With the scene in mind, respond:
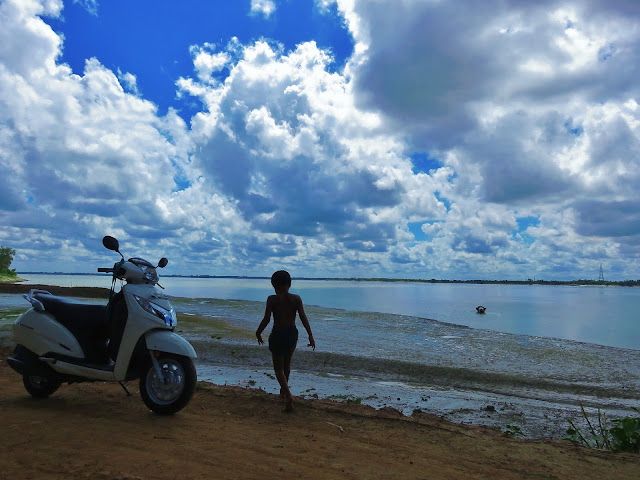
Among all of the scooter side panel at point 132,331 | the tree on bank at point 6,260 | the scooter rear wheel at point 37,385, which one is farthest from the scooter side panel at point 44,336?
the tree on bank at point 6,260

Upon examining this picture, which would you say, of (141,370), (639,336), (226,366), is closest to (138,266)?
(141,370)

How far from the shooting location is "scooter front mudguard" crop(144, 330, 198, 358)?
521 cm

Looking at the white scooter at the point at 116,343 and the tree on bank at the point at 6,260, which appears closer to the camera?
the white scooter at the point at 116,343

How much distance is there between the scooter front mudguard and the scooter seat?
856 millimetres

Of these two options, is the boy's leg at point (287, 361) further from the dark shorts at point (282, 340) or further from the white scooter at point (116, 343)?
the white scooter at point (116, 343)

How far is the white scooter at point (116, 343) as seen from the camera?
5309 millimetres

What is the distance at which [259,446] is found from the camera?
4.41 m

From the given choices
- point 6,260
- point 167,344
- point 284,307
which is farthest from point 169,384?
point 6,260

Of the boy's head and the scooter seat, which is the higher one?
the boy's head

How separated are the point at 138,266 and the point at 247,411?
2335 millimetres

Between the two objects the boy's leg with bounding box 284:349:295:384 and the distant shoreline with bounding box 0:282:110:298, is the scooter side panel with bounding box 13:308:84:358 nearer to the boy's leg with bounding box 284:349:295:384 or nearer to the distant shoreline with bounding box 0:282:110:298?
the boy's leg with bounding box 284:349:295:384

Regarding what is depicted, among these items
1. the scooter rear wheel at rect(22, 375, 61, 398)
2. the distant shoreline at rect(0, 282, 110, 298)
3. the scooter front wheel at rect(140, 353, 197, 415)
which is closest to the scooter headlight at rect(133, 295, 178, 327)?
the scooter front wheel at rect(140, 353, 197, 415)

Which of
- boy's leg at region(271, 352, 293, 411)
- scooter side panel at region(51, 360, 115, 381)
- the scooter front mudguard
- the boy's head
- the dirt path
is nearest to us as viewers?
the dirt path

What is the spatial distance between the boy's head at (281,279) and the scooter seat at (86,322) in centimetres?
218
